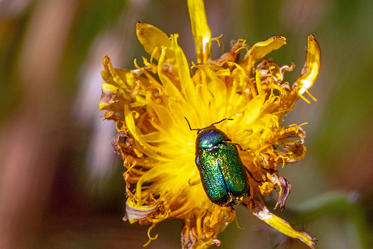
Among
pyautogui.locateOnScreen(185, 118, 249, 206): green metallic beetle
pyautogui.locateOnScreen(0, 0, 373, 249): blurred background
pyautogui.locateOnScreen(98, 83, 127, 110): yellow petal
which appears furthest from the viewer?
pyautogui.locateOnScreen(0, 0, 373, 249): blurred background

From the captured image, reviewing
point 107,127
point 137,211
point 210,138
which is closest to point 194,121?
point 210,138

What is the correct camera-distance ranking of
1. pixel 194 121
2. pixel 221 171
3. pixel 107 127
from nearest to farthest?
pixel 221 171 → pixel 194 121 → pixel 107 127

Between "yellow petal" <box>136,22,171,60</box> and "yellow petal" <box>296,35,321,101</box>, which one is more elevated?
"yellow petal" <box>136,22,171,60</box>

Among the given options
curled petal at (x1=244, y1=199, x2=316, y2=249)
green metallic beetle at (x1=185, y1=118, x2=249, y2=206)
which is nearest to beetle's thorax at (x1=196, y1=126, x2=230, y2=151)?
green metallic beetle at (x1=185, y1=118, x2=249, y2=206)

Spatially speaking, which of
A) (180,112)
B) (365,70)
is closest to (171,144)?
(180,112)

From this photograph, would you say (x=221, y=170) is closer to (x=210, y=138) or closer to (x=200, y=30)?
(x=210, y=138)

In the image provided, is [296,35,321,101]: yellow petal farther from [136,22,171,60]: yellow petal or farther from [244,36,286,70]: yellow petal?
[136,22,171,60]: yellow petal

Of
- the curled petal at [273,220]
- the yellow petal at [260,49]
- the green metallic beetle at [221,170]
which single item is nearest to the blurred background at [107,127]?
the curled petal at [273,220]
